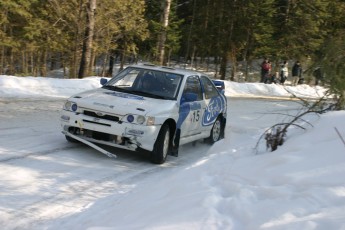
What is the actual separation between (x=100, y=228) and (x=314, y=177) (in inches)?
83.4

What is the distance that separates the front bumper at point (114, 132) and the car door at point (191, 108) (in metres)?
0.96

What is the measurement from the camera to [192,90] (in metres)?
9.16

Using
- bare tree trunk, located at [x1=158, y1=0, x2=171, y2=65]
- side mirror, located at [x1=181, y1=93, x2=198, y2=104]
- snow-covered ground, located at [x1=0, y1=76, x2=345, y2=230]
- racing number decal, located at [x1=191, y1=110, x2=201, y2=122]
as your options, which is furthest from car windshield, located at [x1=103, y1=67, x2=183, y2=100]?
bare tree trunk, located at [x1=158, y1=0, x2=171, y2=65]

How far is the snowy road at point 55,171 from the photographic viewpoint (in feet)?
16.7

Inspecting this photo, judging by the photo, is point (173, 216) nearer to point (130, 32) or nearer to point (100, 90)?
point (100, 90)

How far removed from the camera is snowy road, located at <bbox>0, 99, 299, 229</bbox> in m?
5.10

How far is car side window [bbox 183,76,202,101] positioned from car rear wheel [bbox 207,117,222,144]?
1051mm

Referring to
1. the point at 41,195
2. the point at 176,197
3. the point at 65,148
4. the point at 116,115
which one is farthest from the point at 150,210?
the point at 65,148

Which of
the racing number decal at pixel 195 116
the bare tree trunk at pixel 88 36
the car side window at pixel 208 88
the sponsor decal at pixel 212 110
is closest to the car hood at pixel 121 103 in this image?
the racing number decal at pixel 195 116

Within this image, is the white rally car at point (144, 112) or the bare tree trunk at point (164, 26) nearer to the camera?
the white rally car at point (144, 112)

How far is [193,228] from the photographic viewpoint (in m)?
4.04

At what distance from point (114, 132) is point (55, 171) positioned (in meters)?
1.24

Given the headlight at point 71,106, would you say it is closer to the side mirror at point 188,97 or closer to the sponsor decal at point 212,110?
the side mirror at point 188,97

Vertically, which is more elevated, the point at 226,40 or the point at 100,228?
the point at 226,40
